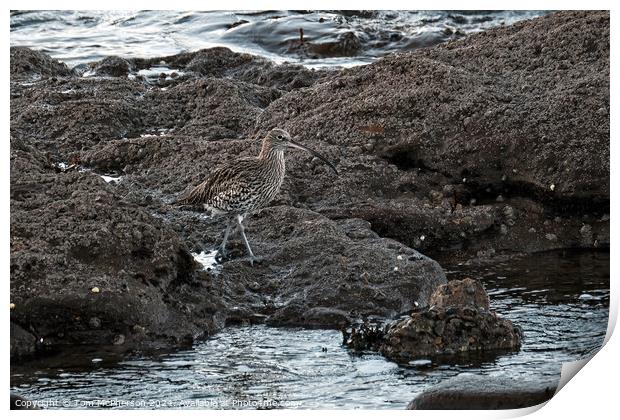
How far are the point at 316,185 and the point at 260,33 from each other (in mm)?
6896

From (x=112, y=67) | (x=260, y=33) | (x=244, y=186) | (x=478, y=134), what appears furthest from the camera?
(x=260, y=33)

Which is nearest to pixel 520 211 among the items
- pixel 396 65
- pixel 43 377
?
pixel 396 65

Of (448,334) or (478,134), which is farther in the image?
(478,134)

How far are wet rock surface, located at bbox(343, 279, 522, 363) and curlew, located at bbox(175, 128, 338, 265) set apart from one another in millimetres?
1668

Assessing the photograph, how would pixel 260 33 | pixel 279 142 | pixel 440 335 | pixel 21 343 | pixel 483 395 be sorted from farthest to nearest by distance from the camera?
1. pixel 260 33
2. pixel 279 142
3. pixel 440 335
4. pixel 21 343
5. pixel 483 395

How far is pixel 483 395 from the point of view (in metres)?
7.01

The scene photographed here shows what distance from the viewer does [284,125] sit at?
12.2 metres

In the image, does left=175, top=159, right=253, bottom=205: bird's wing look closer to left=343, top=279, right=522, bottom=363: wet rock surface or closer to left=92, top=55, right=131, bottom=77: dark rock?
left=343, top=279, right=522, bottom=363: wet rock surface

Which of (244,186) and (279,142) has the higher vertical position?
(279,142)

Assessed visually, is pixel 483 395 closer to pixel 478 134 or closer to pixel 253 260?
pixel 253 260

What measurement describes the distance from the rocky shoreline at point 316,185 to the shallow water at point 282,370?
0.27 m

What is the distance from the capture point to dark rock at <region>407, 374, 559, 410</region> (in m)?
6.97

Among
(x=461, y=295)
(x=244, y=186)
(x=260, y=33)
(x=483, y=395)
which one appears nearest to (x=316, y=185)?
(x=244, y=186)

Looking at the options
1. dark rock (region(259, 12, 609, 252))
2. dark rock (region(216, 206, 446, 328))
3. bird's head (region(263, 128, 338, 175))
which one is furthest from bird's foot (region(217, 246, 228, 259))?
dark rock (region(259, 12, 609, 252))
